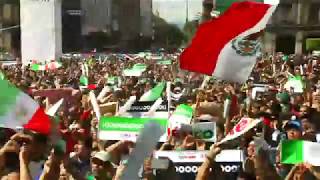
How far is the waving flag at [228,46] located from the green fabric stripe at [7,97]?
239cm

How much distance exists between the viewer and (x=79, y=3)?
61.8m

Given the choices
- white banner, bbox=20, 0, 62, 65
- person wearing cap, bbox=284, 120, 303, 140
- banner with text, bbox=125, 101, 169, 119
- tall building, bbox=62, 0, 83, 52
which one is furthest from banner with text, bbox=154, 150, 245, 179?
tall building, bbox=62, 0, 83, 52

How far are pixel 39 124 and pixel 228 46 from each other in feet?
8.08

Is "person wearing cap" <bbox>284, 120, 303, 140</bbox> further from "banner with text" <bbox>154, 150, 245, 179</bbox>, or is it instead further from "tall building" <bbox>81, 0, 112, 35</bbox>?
"tall building" <bbox>81, 0, 112, 35</bbox>

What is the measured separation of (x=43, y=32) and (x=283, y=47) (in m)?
44.6

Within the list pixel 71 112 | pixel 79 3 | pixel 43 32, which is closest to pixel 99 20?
pixel 79 3

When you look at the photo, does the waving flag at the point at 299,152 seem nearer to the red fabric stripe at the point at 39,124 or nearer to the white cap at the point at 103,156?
the white cap at the point at 103,156

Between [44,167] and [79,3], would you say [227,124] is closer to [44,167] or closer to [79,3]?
[44,167]

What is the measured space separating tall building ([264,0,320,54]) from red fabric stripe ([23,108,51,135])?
230 feet

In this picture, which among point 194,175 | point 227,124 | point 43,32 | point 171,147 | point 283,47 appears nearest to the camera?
point 194,175

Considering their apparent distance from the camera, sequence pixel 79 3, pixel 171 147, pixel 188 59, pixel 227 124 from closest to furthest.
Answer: pixel 171 147, pixel 188 59, pixel 227 124, pixel 79 3

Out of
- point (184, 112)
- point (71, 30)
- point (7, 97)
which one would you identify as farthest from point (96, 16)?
point (7, 97)

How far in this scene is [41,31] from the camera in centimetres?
3472

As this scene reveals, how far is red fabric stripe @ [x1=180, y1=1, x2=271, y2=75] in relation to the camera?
8.38m
